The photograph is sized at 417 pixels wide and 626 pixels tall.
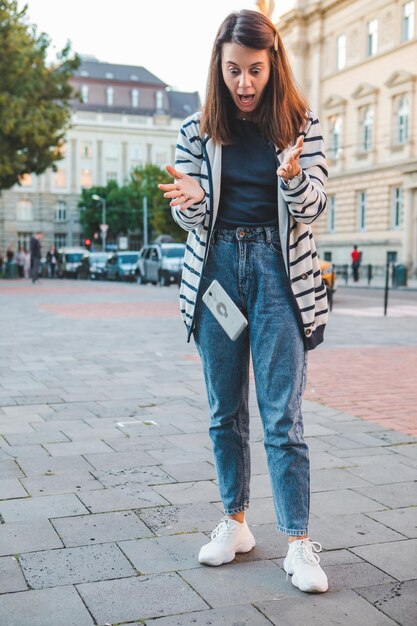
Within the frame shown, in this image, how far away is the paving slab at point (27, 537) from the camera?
3.25 meters

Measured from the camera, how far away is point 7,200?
81.1 metres

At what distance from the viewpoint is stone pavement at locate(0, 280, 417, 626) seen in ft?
8.97

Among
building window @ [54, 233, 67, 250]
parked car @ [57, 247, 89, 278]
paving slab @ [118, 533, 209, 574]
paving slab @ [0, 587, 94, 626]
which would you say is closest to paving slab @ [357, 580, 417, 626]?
paving slab @ [118, 533, 209, 574]

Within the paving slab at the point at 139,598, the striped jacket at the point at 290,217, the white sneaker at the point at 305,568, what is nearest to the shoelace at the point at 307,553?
the white sneaker at the point at 305,568

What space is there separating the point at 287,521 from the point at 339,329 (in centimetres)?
1014

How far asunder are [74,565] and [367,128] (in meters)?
44.8

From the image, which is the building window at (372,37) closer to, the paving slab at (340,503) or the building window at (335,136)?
the building window at (335,136)

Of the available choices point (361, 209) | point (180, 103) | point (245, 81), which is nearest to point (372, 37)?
point (361, 209)

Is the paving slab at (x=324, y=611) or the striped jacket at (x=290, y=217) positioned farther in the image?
the striped jacket at (x=290, y=217)

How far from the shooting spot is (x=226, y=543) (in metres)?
3.13

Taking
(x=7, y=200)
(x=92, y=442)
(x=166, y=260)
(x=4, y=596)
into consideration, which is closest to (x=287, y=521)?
(x=4, y=596)

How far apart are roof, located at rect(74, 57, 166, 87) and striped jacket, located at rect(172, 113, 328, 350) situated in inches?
3677

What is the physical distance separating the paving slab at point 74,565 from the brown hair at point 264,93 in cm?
158

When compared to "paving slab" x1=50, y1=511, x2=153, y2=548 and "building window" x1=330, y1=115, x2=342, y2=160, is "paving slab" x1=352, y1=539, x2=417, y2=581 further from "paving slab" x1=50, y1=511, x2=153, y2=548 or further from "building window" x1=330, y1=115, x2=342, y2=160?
"building window" x1=330, y1=115, x2=342, y2=160
